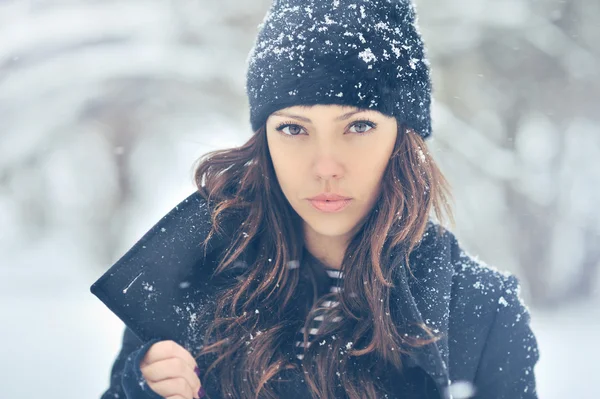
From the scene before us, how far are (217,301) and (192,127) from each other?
218 cm

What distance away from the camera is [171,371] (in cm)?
119

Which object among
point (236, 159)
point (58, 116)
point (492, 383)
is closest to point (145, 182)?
point (58, 116)

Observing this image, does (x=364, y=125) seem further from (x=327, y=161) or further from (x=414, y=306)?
(x=414, y=306)

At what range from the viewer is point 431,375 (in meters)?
1.19

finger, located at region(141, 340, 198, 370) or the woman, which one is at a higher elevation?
the woman

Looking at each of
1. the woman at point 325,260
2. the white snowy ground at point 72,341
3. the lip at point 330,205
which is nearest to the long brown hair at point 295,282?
the woman at point 325,260

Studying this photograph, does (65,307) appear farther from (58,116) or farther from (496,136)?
(496,136)

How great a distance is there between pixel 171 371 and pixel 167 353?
4cm

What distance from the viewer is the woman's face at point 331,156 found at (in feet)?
3.72

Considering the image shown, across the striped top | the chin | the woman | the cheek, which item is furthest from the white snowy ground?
the cheek

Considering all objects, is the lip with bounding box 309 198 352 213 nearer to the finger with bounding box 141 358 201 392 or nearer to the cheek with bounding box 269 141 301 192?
the cheek with bounding box 269 141 301 192

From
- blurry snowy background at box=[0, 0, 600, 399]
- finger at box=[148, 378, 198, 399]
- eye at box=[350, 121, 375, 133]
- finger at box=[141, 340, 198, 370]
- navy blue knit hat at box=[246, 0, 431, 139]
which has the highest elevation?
blurry snowy background at box=[0, 0, 600, 399]

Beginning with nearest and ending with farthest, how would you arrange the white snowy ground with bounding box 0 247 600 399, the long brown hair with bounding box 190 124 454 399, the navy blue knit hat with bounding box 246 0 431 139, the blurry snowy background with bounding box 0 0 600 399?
the navy blue knit hat with bounding box 246 0 431 139
the long brown hair with bounding box 190 124 454 399
the white snowy ground with bounding box 0 247 600 399
the blurry snowy background with bounding box 0 0 600 399

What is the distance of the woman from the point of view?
1.15 m
